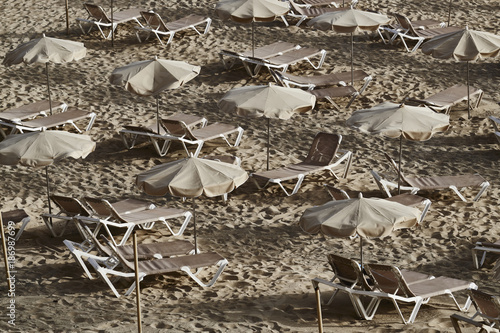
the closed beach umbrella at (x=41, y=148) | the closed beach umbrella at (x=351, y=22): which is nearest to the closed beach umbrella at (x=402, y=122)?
the closed beach umbrella at (x=41, y=148)

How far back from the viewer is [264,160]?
594 inches

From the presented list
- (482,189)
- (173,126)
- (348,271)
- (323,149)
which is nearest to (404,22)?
(323,149)

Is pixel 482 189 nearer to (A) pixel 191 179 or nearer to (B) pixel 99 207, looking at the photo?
(A) pixel 191 179

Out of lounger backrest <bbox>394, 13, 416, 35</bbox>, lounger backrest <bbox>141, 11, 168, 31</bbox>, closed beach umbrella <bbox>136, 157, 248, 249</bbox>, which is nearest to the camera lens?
closed beach umbrella <bbox>136, 157, 248, 249</bbox>

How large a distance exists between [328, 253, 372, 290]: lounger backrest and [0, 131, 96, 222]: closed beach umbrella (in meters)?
3.83

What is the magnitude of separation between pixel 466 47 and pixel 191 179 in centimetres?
711

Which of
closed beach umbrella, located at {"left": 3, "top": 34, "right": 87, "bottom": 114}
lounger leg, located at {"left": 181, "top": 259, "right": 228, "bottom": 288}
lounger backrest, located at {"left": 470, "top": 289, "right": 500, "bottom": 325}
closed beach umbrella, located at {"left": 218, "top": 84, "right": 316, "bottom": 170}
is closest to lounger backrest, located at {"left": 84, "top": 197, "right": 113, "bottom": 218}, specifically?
lounger leg, located at {"left": 181, "top": 259, "right": 228, "bottom": 288}

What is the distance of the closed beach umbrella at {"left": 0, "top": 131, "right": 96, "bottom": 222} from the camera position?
11.9 meters

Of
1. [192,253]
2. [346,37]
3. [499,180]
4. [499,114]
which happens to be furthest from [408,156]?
[346,37]

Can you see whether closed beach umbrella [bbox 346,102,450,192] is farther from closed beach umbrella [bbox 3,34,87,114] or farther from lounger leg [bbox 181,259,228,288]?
closed beach umbrella [bbox 3,34,87,114]

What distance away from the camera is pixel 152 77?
14906mm

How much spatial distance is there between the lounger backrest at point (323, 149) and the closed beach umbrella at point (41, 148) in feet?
12.6

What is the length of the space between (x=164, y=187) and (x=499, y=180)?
5.97 meters

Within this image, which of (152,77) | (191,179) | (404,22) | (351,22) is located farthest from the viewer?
(404,22)
